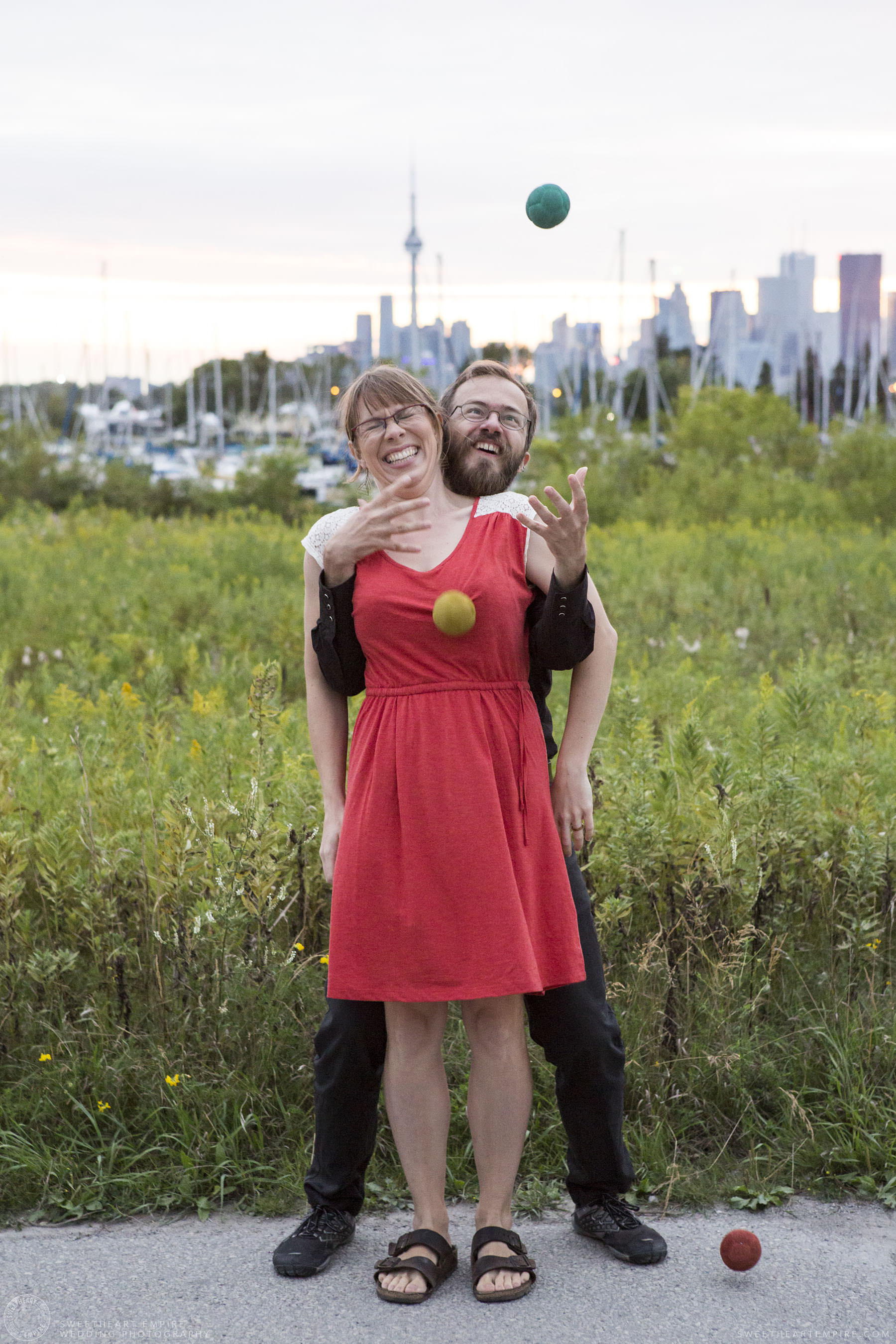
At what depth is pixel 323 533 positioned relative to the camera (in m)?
3.13

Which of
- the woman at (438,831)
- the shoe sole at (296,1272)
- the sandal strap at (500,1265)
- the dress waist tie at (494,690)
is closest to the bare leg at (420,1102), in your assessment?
the woman at (438,831)

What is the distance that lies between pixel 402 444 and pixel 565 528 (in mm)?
465

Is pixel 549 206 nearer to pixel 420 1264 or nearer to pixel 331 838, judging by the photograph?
pixel 331 838

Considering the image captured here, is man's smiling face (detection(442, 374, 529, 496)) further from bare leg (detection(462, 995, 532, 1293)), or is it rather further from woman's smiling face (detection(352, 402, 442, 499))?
bare leg (detection(462, 995, 532, 1293))

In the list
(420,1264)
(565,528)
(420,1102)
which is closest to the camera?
(565,528)

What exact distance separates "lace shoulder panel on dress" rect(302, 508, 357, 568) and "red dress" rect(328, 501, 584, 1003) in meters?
0.11

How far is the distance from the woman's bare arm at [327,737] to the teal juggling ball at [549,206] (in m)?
1.19

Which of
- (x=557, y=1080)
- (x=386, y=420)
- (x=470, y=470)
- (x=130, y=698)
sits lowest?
(x=557, y=1080)

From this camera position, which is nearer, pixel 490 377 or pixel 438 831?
pixel 438 831

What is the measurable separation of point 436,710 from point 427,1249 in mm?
1232

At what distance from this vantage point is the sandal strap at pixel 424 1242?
2953 mm

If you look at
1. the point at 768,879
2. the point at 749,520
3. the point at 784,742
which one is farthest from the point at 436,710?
the point at 749,520

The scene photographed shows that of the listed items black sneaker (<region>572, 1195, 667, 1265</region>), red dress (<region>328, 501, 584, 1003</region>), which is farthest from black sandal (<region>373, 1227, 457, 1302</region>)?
red dress (<region>328, 501, 584, 1003</region>)

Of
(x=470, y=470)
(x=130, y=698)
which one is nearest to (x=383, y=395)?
(x=470, y=470)
